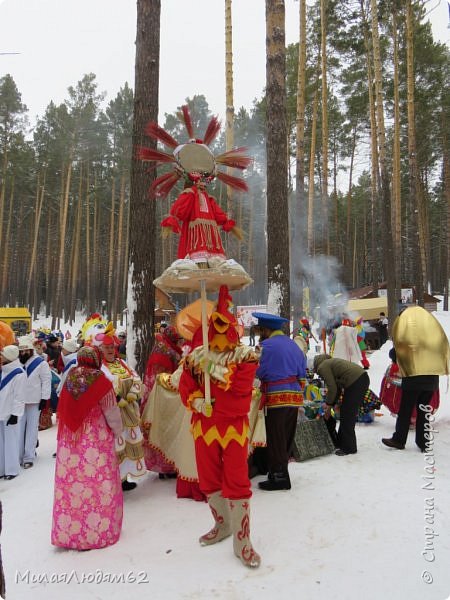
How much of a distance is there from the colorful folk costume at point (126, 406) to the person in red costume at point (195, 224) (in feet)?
4.45

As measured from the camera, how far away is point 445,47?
67.0ft

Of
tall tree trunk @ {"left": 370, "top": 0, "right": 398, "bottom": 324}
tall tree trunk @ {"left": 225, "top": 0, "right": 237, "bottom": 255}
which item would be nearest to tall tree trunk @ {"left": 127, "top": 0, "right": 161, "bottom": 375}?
tall tree trunk @ {"left": 225, "top": 0, "right": 237, "bottom": 255}

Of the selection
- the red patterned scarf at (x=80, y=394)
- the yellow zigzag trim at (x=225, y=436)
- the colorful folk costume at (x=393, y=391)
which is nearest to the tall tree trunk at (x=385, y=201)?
the colorful folk costume at (x=393, y=391)

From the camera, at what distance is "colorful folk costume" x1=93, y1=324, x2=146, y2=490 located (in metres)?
4.44

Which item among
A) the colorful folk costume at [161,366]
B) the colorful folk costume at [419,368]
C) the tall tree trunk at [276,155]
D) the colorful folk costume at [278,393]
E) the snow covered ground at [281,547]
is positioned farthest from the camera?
the tall tree trunk at [276,155]

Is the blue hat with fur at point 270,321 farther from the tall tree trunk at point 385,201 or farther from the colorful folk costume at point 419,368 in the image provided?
the tall tree trunk at point 385,201

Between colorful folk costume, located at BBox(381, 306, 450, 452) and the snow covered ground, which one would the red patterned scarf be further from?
colorful folk costume, located at BBox(381, 306, 450, 452)

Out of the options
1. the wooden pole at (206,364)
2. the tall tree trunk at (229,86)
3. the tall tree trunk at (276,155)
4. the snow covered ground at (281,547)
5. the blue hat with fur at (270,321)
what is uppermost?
the tall tree trunk at (229,86)

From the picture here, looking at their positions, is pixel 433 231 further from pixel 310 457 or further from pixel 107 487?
pixel 107 487

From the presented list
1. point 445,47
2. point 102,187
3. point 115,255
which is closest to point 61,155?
point 102,187

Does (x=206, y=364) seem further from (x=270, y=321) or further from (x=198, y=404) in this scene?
(x=270, y=321)

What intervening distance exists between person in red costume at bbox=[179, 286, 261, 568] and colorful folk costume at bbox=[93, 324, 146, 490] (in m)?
1.15

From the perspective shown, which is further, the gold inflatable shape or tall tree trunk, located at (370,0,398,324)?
tall tree trunk, located at (370,0,398,324)

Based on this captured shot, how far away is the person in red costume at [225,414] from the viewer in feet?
10.9
